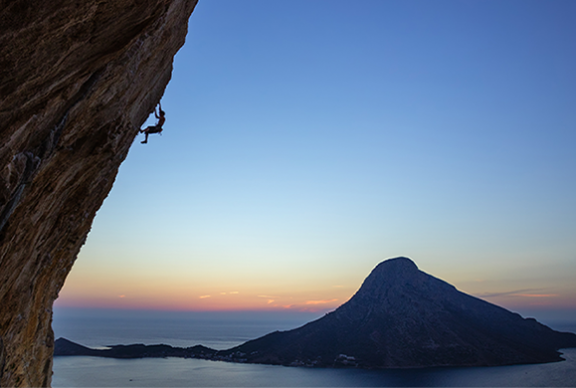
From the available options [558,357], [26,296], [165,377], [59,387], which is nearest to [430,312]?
[558,357]

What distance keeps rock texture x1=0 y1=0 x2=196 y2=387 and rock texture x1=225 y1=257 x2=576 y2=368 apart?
112 m

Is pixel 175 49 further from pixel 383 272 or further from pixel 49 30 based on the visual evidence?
pixel 383 272

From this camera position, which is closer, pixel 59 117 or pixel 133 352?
pixel 59 117

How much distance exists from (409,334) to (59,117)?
5245 inches

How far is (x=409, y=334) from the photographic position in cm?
12269

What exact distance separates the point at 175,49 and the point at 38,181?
6.08 m

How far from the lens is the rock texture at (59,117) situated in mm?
5480

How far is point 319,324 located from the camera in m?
139

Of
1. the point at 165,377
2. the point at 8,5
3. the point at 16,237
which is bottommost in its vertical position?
the point at 165,377

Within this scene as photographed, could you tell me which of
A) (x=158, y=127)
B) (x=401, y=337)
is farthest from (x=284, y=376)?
(x=158, y=127)

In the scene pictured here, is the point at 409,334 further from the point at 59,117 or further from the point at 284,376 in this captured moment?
the point at 59,117

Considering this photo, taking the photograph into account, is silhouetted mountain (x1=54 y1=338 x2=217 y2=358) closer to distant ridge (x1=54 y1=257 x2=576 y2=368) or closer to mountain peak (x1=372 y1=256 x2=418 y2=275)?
distant ridge (x1=54 y1=257 x2=576 y2=368)

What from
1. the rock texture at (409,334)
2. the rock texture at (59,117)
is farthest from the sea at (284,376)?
the rock texture at (59,117)

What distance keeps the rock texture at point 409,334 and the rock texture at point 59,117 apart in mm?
111981
